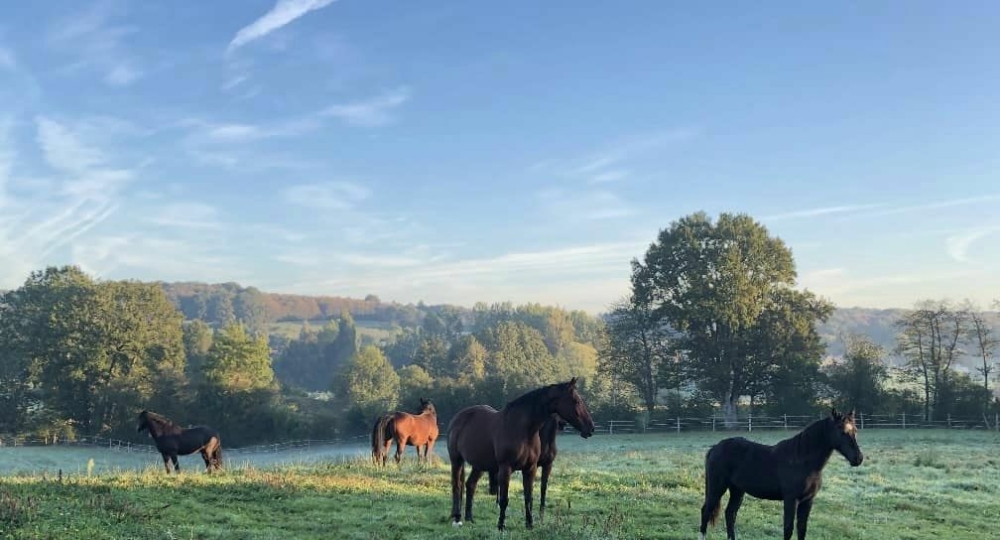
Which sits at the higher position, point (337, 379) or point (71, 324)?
point (71, 324)

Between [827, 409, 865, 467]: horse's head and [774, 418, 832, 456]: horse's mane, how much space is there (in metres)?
0.09

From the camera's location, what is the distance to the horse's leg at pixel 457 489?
10772 mm

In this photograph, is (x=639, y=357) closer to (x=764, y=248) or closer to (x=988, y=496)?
(x=764, y=248)

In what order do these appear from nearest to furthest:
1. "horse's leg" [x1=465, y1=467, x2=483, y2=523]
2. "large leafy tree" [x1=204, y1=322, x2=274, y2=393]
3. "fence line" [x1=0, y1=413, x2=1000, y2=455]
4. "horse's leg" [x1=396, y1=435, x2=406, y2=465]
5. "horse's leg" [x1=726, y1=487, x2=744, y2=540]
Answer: "horse's leg" [x1=726, y1=487, x2=744, y2=540] < "horse's leg" [x1=465, y1=467, x2=483, y2=523] < "horse's leg" [x1=396, y1=435, x2=406, y2=465] < "fence line" [x1=0, y1=413, x2=1000, y2=455] < "large leafy tree" [x1=204, y1=322, x2=274, y2=393]

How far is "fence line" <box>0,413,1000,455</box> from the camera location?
1706 inches

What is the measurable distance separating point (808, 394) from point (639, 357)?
469 inches

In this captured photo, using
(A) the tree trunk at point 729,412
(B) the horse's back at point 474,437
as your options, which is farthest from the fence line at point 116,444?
(B) the horse's back at point 474,437

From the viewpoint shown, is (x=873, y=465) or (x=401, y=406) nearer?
(x=873, y=465)

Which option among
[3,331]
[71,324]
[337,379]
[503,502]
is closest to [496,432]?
[503,502]

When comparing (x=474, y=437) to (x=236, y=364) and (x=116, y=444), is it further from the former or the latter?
(x=116, y=444)

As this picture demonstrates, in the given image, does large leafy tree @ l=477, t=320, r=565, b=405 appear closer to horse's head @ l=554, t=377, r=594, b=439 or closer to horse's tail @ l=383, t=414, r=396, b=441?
horse's tail @ l=383, t=414, r=396, b=441

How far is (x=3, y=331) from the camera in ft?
174

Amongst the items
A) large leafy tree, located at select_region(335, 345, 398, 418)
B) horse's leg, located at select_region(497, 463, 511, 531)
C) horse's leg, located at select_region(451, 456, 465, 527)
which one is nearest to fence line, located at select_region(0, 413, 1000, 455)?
large leafy tree, located at select_region(335, 345, 398, 418)

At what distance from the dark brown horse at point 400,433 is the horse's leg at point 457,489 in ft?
28.2
